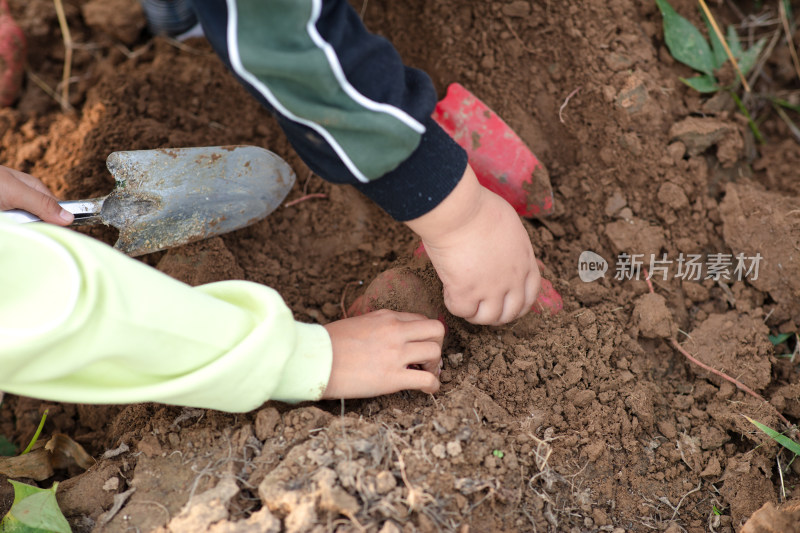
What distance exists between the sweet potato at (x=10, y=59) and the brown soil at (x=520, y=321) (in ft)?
0.17

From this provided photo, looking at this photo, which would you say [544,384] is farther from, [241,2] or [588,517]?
[241,2]

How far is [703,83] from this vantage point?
1782 mm

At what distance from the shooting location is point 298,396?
1206mm

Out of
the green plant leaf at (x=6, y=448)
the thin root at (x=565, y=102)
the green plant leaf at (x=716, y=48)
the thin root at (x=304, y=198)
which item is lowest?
the green plant leaf at (x=6, y=448)

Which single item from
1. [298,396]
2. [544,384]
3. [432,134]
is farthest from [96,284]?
[544,384]

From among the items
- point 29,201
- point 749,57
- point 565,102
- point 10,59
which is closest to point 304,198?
point 29,201

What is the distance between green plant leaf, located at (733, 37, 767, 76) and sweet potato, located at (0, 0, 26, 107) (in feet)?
7.30

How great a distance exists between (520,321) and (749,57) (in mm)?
1152

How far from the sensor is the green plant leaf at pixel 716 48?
1817mm

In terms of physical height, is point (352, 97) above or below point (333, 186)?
above

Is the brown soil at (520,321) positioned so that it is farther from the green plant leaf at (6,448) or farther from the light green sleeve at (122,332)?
the light green sleeve at (122,332)

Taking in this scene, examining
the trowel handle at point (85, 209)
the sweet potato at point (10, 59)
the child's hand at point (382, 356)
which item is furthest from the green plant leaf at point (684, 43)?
the sweet potato at point (10, 59)

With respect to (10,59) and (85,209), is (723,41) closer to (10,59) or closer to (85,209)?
(85,209)

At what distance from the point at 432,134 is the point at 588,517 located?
78 cm
